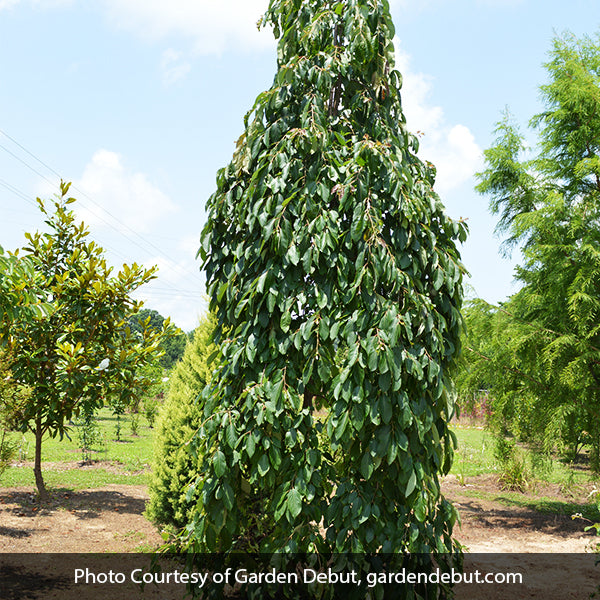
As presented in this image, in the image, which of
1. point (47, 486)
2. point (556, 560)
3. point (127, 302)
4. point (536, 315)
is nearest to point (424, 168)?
point (127, 302)

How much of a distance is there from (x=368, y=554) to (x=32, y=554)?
3.94m

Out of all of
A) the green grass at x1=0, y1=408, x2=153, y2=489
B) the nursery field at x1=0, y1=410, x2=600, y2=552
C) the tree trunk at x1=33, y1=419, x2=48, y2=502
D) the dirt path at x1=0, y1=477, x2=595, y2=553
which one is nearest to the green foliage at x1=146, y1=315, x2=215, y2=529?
the nursery field at x1=0, y1=410, x2=600, y2=552

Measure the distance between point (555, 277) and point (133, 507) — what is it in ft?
22.7

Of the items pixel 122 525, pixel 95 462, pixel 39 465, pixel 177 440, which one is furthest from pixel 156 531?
pixel 95 462

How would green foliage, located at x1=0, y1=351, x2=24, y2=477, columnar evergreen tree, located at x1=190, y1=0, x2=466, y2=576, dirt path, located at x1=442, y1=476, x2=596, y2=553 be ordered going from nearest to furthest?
columnar evergreen tree, located at x1=190, y1=0, x2=466, y2=576
green foliage, located at x1=0, y1=351, x2=24, y2=477
dirt path, located at x1=442, y1=476, x2=596, y2=553

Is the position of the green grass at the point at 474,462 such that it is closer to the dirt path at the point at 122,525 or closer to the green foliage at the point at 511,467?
the green foliage at the point at 511,467

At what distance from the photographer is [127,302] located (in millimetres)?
6707

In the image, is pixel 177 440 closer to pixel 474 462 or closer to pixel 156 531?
pixel 156 531

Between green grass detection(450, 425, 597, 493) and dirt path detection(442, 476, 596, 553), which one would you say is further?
green grass detection(450, 425, 597, 493)

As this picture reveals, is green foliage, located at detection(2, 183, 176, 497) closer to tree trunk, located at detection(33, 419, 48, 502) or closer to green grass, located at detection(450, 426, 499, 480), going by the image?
tree trunk, located at detection(33, 419, 48, 502)

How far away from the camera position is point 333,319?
315 cm

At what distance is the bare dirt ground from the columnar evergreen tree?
2075mm

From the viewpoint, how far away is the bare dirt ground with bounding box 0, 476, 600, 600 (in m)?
5.23

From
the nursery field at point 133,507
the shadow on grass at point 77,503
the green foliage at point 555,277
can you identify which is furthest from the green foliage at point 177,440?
the green foliage at point 555,277
